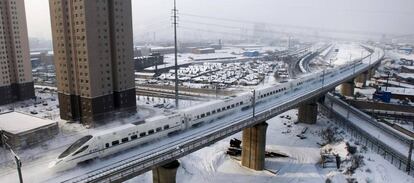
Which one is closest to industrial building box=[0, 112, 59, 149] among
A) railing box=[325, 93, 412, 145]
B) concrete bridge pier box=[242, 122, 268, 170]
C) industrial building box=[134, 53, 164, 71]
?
concrete bridge pier box=[242, 122, 268, 170]

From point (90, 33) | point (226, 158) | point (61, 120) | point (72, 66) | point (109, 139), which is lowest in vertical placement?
point (226, 158)

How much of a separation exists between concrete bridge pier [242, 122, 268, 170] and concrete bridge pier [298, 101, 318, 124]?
26.1 metres

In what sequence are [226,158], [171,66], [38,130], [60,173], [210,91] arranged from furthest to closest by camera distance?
1. [171,66]
2. [210,91]
3. [226,158]
4. [38,130]
5. [60,173]

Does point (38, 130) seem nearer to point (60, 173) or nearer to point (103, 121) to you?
point (103, 121)

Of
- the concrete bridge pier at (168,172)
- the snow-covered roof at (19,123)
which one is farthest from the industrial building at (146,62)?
the concrete bridge pier at (168,172)

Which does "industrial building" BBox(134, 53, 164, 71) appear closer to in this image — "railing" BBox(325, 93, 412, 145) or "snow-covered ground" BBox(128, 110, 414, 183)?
"railing" BBox(325, 93, 412, 145)

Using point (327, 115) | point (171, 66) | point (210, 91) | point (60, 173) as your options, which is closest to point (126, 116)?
point (60, 173)

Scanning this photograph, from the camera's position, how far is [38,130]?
4075 cm

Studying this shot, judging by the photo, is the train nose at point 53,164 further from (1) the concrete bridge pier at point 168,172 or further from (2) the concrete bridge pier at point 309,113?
(2) the concrete bridge pier at point 309,113

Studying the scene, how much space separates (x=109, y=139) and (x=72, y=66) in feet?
98.2

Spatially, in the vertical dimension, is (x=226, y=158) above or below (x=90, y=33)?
below

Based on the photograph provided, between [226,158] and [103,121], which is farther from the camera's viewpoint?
[226,158]

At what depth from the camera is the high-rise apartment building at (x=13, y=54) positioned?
79.3 metres

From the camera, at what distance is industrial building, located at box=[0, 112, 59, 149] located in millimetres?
38844
